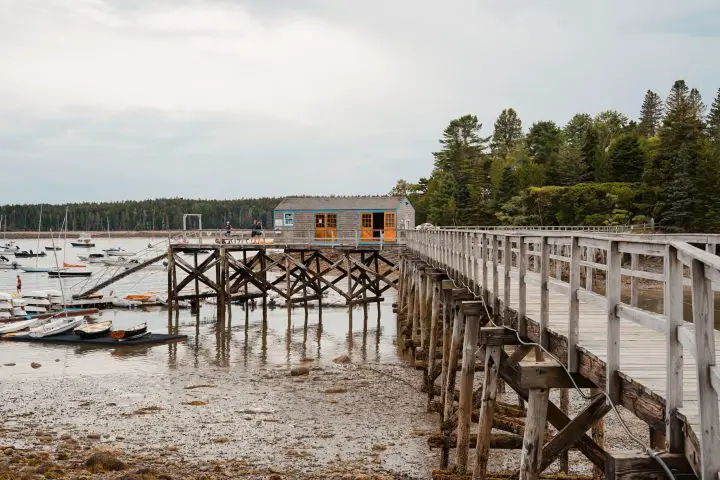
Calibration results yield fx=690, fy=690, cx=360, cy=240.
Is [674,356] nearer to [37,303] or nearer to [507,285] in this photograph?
[507,285]

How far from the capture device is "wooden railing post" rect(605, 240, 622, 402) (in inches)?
213

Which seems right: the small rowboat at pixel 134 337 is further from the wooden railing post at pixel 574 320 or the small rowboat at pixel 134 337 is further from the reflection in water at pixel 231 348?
the wooden railing post at pixel 574 320

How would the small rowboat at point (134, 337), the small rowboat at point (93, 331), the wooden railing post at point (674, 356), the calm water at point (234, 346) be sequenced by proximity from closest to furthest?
the wooden railing post at point (674, 356)
the calm water at point (234, 346)
the small rowboat at point (134, 337)
the small rowboat at point (93, 331)

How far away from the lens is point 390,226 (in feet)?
129

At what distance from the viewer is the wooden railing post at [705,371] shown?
12.5 feet

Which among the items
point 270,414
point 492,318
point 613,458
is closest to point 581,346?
point 613,458

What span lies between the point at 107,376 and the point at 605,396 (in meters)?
18.6

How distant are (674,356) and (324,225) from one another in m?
35.2

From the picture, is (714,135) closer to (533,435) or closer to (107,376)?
(107,376)

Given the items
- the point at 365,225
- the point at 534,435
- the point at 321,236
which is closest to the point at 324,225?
the point at 321,236

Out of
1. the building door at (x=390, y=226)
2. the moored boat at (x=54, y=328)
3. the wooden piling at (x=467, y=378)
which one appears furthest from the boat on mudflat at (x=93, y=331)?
the wooden piling at (x=467, y=378)

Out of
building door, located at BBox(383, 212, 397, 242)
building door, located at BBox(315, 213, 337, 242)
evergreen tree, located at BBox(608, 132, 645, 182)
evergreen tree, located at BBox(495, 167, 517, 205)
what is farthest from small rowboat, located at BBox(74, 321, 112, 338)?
evergreen tree, located at BBox(608, 132, 645, 182)

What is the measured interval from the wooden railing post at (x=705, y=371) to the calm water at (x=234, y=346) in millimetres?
19586

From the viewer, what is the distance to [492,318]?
1013 cm
